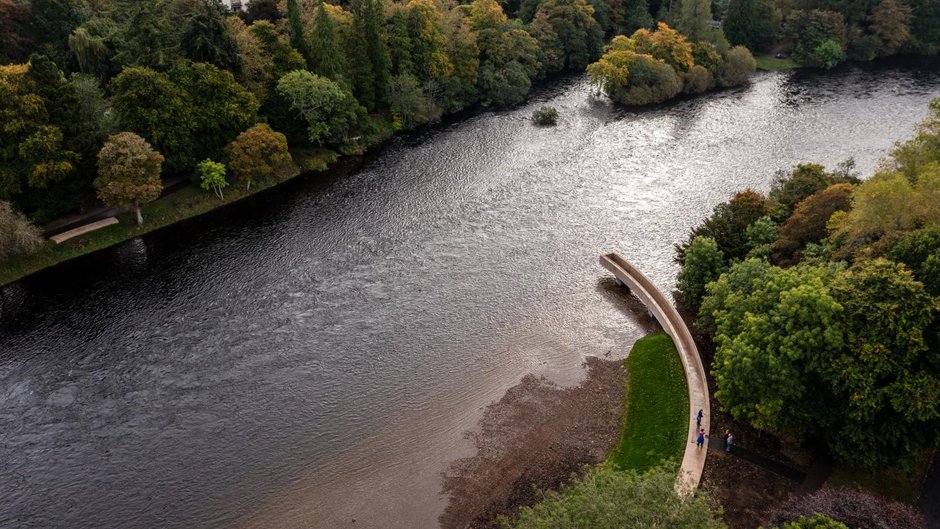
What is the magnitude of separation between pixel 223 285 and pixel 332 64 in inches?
1280

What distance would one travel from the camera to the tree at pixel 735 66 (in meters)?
97.2

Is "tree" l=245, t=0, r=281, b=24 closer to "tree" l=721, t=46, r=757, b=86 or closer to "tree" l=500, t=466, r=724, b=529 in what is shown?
"tree" l=721, t=46, r=757, b=86

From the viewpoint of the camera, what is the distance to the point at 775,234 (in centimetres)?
4644

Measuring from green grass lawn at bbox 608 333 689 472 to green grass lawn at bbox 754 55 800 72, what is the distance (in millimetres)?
78355

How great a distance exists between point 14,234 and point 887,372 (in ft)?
198

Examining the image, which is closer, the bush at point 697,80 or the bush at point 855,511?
the bush at point 855,511

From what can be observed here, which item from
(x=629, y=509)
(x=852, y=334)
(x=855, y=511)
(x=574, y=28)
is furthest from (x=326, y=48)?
(x=855, y=511)

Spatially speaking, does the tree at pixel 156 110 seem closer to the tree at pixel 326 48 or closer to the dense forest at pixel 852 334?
the tree at pixel 326 48

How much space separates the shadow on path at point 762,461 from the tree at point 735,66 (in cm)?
7526

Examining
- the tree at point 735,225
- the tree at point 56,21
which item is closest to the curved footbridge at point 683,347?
the tree at point 735,225

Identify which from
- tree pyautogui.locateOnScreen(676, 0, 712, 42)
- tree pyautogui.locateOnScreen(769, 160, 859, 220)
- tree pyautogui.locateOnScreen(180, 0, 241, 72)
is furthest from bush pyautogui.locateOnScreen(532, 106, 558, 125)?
tree pyautogui.locateOnScreen(180, 0, 241, 72)

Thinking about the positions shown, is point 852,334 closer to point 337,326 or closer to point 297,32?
point 337,326

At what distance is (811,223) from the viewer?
43.8 m

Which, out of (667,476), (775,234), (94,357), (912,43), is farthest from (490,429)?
(912,43)
